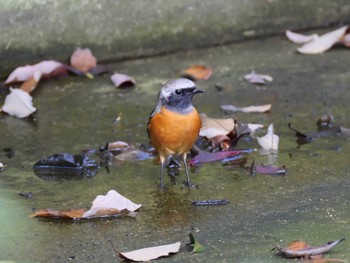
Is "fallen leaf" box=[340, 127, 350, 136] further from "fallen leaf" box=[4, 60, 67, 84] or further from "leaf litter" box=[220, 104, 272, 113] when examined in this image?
"fallen leaf" box=[4, 60, 67, 84]

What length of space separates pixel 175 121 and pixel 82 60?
84.6 inches

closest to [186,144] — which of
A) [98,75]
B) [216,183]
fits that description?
[216,183]

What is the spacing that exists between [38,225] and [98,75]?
9.11 ft

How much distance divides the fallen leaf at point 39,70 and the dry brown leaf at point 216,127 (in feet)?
5.31

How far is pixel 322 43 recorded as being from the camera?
771 cm

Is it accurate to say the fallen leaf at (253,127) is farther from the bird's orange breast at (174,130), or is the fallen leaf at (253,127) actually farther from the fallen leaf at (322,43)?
the fallen leaf at (322,43)

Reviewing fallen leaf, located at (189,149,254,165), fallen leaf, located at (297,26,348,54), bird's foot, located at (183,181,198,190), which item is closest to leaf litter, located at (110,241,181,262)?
bird's foot, located at (183,181,198,190)

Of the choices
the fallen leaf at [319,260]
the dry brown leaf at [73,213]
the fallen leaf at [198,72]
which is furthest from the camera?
the fallen leaf at [198,72]

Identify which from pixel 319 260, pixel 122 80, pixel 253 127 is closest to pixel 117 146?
pixel 253 127

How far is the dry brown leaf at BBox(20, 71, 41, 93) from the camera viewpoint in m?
6.88

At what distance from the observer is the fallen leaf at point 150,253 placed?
4215mm

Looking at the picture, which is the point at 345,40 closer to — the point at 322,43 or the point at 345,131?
the point at 322,43

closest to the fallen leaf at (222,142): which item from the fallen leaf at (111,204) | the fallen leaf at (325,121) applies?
the fallen leaf at (325,121)

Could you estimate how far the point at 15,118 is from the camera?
6.49 m
